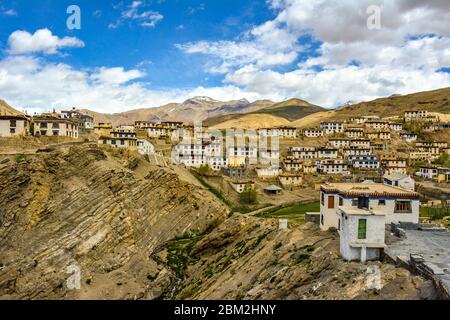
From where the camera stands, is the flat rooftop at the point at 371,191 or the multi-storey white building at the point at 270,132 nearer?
the flat rooftop at the point at 371,191

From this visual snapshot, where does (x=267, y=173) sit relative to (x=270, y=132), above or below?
below

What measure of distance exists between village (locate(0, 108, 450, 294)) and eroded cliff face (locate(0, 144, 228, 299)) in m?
11.5

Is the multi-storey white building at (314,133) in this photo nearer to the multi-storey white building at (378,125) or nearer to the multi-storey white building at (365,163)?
the multi-storey white building at (378,125)

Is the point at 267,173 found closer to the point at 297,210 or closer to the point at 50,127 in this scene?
the point at 297,210

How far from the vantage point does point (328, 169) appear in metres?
91.1

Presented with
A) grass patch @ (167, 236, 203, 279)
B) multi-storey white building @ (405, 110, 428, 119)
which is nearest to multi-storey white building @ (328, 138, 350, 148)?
multi-storey white building @ (405, 110, 428, 119)

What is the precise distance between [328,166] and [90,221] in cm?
5854

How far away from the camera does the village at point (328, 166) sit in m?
24.9

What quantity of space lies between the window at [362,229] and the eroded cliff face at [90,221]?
2305 cm

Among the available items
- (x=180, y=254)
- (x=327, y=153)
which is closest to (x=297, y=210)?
(x=180, y=254)

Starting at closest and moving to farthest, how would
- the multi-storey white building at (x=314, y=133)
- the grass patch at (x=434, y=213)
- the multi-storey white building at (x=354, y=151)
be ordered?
the grass patch at (x=434, y=213) < the multi-storey white building at (x=354, y=151) < the multi-storey white building at (x=314, y=133)

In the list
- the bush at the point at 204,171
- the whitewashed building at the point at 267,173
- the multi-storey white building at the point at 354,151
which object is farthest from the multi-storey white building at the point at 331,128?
the bush at the point at 204,171

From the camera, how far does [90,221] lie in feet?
155
